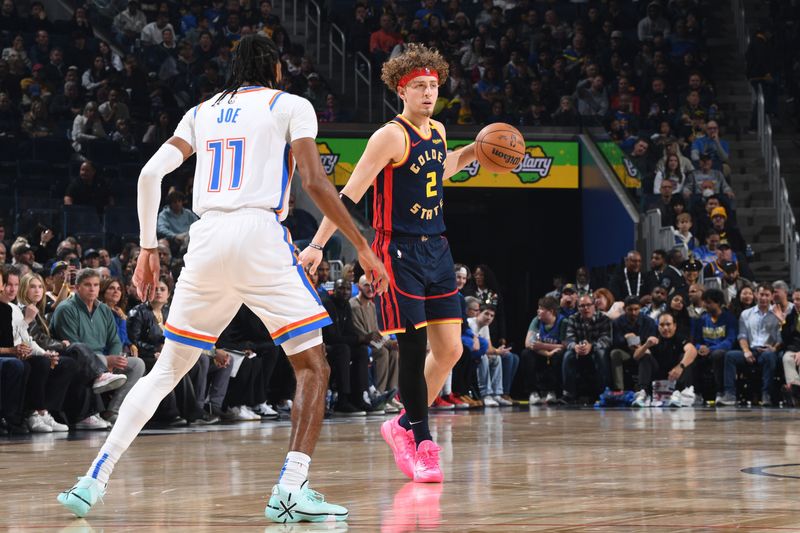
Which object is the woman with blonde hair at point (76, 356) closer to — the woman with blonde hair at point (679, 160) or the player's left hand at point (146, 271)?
the player's left hand at point (146, 271)

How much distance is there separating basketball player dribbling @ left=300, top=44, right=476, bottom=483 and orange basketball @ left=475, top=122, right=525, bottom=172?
0.58 metres

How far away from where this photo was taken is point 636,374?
1617 centimetres

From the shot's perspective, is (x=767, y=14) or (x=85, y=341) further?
(x=767, y=14)

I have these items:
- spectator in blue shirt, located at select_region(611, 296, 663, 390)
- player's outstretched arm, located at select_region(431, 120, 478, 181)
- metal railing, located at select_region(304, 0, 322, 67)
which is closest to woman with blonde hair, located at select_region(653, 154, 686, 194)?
spectator in blue shirt, located at select_region(611, 296, 663, 390)

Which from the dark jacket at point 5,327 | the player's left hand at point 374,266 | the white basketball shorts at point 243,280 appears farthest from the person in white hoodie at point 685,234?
the white basketball shorts at point 243,280

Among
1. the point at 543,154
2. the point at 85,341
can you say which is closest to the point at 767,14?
the point at 543,154

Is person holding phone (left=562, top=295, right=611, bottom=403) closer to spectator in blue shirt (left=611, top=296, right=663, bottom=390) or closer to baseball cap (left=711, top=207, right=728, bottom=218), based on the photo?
spectator in blue shirt (left=611, top=296, right=663, bottom=390)

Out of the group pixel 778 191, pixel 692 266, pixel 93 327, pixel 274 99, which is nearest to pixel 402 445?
pixel 274 99

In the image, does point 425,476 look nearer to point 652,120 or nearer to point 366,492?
point 366,492

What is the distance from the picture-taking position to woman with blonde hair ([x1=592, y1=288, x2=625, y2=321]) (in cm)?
1641

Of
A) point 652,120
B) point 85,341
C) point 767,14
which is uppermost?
point 767,14

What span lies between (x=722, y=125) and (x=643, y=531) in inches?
773

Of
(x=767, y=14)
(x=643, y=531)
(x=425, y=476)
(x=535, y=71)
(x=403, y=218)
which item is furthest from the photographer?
(x=767, y=14)

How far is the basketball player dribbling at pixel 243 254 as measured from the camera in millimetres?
5016
